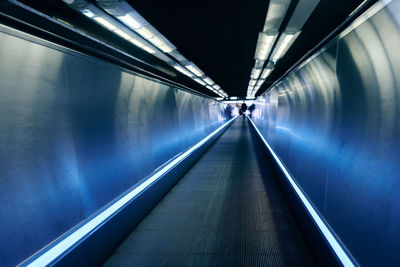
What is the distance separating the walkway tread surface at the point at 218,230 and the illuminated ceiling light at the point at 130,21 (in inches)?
137

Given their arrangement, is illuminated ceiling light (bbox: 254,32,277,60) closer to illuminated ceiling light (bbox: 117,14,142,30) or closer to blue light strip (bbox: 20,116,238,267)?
illuminated ceiling light (bbox: 117,14,142,30)

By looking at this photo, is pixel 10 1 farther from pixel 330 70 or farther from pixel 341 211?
pixel 341 211

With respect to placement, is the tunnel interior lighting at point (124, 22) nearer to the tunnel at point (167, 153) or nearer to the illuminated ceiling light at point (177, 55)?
the tunnel at point (167, 153)

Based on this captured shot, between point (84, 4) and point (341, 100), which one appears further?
point (84, 4)

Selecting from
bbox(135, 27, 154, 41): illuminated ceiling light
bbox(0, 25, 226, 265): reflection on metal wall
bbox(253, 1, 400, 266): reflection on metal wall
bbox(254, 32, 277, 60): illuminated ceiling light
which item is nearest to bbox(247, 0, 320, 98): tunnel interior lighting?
bbox(254, 32, 277, 60): illuminated ceiling light

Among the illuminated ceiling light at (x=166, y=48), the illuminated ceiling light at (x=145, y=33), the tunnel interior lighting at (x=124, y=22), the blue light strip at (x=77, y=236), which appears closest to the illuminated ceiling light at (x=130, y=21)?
the tunnel interior lighting at (x=124, y=22)

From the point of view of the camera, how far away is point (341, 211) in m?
1.89

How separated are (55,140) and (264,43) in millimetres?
5193

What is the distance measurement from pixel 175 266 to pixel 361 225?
190 cm

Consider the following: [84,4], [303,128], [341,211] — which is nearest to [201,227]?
[341,211]

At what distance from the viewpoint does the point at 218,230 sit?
2.95 m

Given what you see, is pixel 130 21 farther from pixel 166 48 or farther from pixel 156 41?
pixel 166 48

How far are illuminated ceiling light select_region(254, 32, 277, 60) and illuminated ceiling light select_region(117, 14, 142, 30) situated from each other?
2766mm

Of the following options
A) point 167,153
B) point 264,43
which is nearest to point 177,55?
point 264,43
